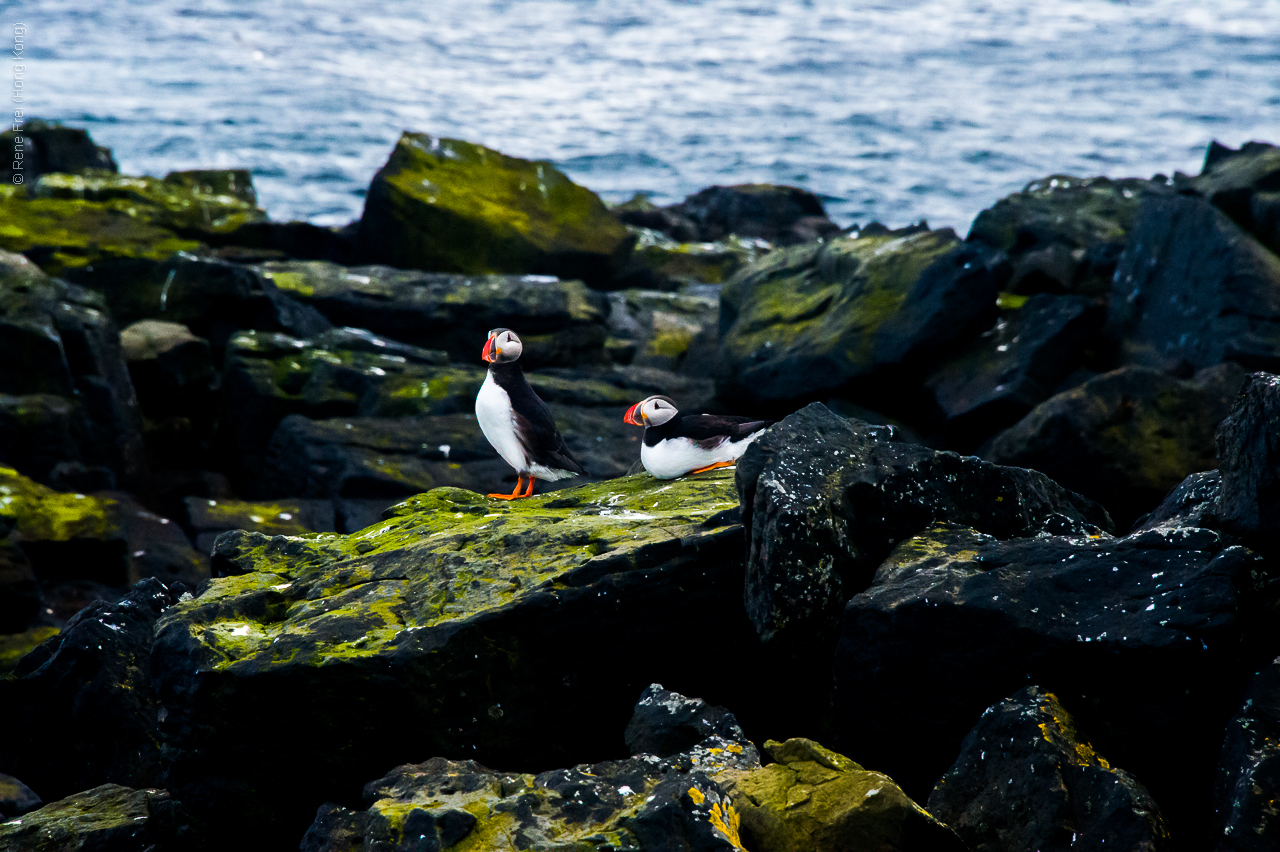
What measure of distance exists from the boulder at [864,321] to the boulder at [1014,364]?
1.38 ft

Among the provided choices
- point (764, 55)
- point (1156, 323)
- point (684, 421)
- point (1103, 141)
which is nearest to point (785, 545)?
point (684, 421)

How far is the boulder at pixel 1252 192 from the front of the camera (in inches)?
655

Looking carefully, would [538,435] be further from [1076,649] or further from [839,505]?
[1076,649]

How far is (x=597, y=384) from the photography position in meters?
17.4

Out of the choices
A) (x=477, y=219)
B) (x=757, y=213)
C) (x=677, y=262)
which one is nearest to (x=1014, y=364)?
(x=477, y=219)

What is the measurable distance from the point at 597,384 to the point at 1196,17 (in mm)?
83361

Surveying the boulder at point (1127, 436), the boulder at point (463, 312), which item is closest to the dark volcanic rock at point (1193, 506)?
the boulder at point (1127, 436)

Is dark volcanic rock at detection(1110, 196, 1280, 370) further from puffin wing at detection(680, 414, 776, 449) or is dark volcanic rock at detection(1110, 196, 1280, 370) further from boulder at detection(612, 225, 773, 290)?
boulder at detection(612, 225, 773, 290)

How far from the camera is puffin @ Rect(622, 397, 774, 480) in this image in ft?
28.2

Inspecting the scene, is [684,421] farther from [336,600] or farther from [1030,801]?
[1030,801]

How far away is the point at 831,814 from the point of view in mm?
4691

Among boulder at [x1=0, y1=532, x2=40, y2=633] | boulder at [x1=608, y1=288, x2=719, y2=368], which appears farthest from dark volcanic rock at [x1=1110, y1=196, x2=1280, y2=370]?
boulder at [x1=0, y1=532, x2=40, y2=633]

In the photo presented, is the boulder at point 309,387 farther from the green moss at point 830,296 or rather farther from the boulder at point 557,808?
the boulder at point 557,808

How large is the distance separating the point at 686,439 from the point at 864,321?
8274 mm
